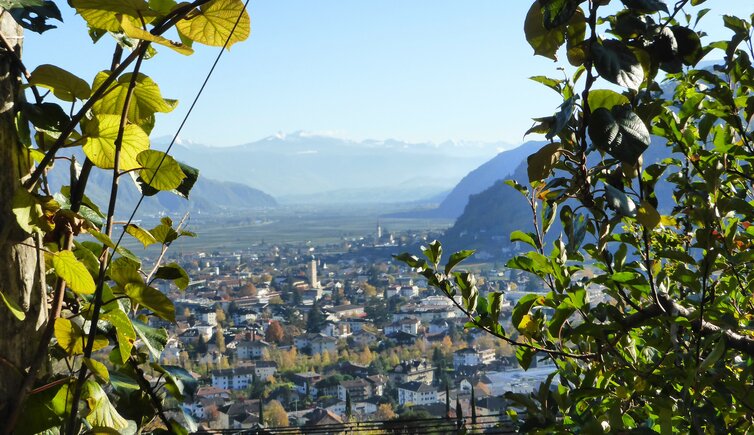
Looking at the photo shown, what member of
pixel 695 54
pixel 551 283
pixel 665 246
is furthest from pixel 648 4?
pixel 665 246

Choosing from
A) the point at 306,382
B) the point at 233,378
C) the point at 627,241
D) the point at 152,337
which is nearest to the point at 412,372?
the point at 306,382

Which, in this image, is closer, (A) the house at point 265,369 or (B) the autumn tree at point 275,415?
(B) the autumn tree at point 275,415

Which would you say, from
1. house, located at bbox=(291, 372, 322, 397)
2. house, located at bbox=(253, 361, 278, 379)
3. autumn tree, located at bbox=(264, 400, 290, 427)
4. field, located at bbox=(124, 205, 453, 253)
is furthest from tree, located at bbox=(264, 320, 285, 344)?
field, located at bbox=(124, 205, 453, 253)

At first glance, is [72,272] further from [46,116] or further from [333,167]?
[333,167]

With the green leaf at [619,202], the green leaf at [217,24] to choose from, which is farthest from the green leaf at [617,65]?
the green leaf at [217,24]

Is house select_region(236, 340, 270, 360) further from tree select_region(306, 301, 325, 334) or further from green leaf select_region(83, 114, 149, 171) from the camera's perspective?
green leaf select_region(83, 114, 149, 171)

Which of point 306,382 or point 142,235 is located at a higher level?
point 142,235

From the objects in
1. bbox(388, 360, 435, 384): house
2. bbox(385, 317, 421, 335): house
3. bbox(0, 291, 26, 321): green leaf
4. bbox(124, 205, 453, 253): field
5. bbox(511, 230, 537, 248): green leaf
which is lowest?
bbox(388, 360, 435, 384): house

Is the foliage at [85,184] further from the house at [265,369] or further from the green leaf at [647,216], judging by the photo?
the house at [265,369]
